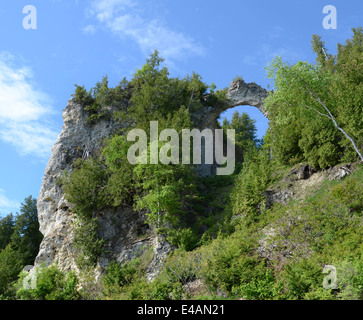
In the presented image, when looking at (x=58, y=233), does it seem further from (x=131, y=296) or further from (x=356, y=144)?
(x=356, y=144)

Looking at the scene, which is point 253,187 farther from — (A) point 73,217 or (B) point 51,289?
(A) point 73,217

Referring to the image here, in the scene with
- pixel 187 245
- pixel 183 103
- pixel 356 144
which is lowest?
pixel 187 245

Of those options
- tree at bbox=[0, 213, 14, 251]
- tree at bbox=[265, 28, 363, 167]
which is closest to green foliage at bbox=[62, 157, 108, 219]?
tree at bbox=[265, 28, 363, 167]

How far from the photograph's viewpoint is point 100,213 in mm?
24547

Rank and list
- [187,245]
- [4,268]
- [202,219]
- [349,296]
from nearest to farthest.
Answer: [349,296]
[187,245]
[202,219]
[4,268]

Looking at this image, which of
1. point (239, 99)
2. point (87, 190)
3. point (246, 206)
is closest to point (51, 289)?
point (87, 190)

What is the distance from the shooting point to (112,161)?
25094mm

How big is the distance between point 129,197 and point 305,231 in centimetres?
1285

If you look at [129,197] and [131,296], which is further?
[129,197]

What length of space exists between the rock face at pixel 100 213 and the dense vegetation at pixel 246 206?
78 centimetres

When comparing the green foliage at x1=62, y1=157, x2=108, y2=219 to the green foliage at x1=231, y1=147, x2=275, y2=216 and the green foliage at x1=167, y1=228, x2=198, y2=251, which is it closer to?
the green foliage at x1=167, y1=228, x2=198, y2=251

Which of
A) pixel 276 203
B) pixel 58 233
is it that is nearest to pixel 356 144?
pixel 276 203

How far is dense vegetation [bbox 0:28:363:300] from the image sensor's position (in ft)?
45.6
